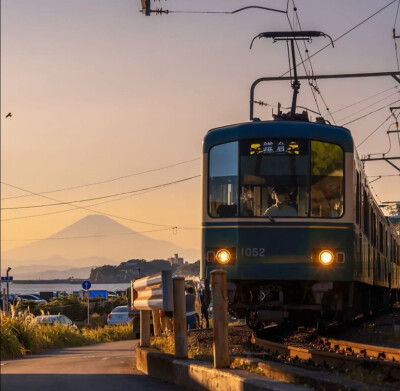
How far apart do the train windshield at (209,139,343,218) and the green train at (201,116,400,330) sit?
16 millimetres

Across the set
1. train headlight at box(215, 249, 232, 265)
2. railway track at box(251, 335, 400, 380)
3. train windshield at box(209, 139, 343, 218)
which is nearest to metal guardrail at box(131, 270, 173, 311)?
railway track at box(251, 335, 400, 380)

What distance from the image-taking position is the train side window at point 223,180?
54.6 feet


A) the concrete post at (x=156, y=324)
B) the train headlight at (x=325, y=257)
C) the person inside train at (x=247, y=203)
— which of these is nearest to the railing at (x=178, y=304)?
the concrete post at (x=156, y=324)

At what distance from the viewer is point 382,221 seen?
26453 millimetres

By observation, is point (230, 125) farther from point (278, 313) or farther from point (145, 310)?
point (145, 310)

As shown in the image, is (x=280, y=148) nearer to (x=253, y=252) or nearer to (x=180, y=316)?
(x=253, y=252)

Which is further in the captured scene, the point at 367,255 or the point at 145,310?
the point at 367,255

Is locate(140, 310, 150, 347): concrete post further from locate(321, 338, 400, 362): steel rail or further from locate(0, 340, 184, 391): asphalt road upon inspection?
locate(321, 338, 400, 362): steel rail

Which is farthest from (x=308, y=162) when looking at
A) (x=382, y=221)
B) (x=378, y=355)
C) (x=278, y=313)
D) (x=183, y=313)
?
(x=382, y=221)

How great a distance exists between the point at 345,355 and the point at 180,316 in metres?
3.12

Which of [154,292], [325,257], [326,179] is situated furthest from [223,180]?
[154,292]

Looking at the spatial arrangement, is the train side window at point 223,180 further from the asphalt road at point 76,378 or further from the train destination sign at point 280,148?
the asphalt road at point 76,378

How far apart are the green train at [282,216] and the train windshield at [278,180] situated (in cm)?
2

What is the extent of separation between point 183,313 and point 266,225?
5650mm
